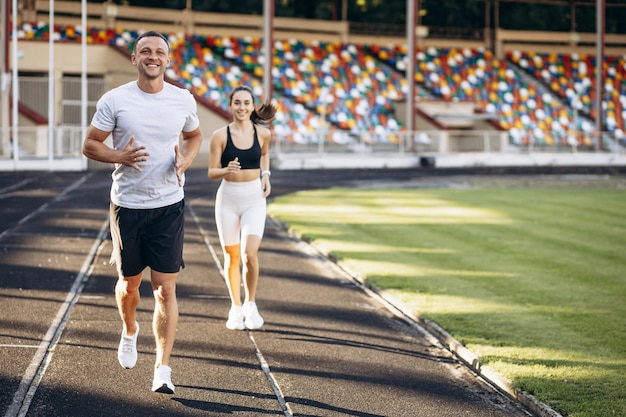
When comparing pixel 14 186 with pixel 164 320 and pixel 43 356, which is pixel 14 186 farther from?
pixel 164 320

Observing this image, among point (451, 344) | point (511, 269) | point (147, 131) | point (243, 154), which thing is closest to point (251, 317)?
point (243, 154)

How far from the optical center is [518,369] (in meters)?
7.93

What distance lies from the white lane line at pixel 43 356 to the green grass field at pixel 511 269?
334 centimetres

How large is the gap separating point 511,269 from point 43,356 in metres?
7.30

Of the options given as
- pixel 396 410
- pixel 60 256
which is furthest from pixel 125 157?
pixel 60 256

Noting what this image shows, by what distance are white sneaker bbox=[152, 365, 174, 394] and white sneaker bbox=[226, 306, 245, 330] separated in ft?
7.76

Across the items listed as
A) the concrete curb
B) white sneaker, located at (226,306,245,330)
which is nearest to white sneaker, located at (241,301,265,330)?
white sneaker, located at (226,306,245,330)

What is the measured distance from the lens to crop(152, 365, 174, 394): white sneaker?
6.95m

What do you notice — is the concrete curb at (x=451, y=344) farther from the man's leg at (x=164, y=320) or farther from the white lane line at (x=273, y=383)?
the man's leg at (x=164, y=320)

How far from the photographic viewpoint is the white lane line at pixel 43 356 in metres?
6.60

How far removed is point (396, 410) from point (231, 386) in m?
1.21

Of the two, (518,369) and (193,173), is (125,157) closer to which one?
(518,369)

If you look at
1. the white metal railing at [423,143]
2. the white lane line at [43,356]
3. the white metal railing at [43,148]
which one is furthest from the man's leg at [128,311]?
the white metal railing at [423,143]

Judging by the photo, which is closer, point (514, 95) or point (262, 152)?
point (262, 152)
